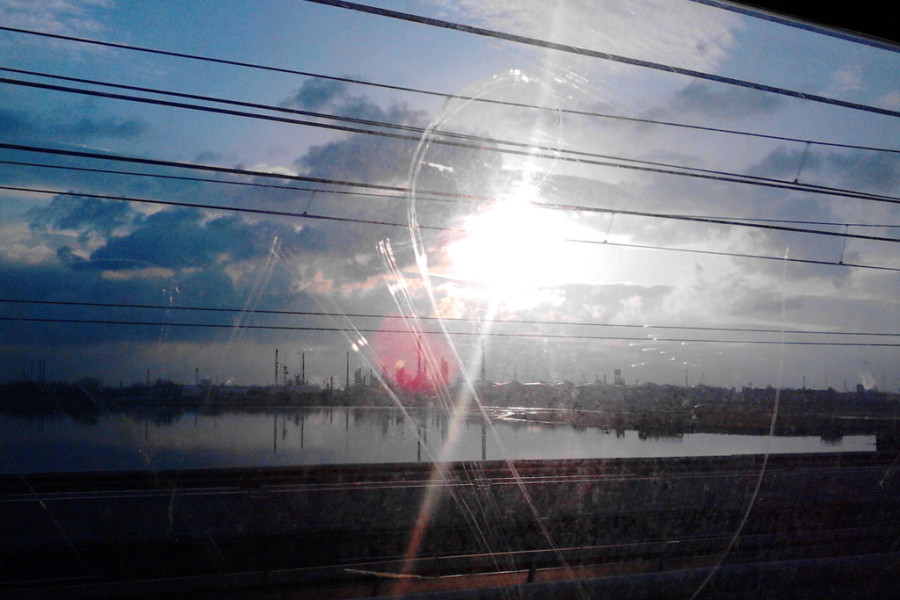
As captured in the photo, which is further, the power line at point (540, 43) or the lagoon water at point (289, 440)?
the lagoon water at point (289, 440)

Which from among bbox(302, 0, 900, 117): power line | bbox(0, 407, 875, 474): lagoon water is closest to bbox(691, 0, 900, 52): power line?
bbox(302, 0, 900, 117): power line

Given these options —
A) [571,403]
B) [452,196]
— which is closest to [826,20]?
[452,196]

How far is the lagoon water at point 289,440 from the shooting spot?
8.67 m

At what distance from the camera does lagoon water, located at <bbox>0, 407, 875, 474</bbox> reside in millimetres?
8672

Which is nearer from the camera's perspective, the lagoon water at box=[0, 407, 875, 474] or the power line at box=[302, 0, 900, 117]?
the power line at box=[302, 0, 900, 117]

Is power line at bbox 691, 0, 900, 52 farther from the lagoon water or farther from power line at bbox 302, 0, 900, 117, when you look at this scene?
the lagoon water

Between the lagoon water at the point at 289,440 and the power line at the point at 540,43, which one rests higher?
the power line at the point at 540,43

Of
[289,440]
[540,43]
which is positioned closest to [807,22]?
[540,43]

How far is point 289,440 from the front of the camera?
939 centimetres

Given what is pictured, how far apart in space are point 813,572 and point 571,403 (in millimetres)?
4596

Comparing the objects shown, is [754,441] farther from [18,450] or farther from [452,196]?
[18,450]

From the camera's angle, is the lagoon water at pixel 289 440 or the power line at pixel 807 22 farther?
the lagoon water at pixel 289 440

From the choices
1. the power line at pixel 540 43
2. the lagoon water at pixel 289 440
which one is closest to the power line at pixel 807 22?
the power line at pixel 540 43

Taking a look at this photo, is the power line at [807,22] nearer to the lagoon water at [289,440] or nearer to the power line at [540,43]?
the power line at [540,43]
